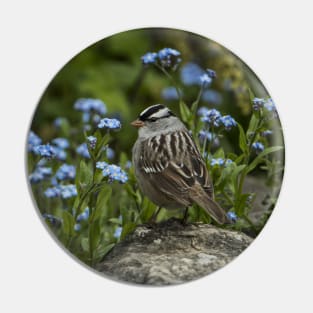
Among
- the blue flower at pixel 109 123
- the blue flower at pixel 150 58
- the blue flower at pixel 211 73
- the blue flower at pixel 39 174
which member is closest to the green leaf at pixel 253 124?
the blue flower at pixel 211 73

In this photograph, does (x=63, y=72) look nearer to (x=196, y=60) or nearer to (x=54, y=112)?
(x=54, y=112)

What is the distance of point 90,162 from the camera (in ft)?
22.5

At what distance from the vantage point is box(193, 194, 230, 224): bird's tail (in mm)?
6418

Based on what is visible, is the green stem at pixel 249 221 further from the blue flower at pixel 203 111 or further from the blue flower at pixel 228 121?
the blue flower at pixel 203 111

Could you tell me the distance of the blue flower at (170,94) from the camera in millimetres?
7086

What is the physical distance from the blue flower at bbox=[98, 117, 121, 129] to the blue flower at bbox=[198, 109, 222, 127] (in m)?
0.83

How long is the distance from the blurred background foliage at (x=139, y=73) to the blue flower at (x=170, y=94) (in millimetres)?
33

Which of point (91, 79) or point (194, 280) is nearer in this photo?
Result: point (194, 280)

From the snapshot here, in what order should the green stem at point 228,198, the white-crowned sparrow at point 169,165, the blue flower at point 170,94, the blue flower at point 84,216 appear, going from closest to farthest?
the white-crowned sparrow at point 169,165 < the blue flower at point 84,216 < the green stem at point 228,198 < the blue flower at point 170,94

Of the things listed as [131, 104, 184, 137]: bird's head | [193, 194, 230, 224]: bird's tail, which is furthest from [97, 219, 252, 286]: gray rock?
[131, 104, 184, 137]: bird's head

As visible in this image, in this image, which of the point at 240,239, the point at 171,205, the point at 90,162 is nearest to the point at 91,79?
the point at 90,162

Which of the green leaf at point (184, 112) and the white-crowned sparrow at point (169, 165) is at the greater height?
the green leaf at point (184, 112)

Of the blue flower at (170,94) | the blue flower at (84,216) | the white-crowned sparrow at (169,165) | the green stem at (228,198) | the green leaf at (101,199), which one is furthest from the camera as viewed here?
the blue flower at (170,94)

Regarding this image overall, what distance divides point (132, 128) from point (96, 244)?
43.4 inches
